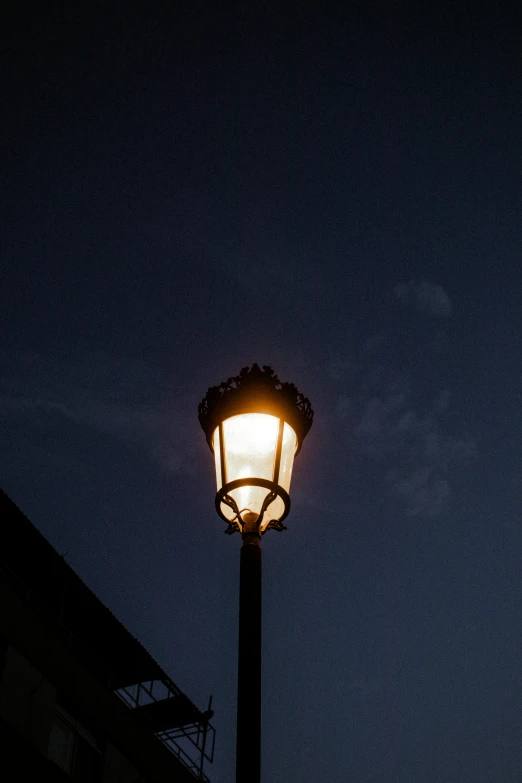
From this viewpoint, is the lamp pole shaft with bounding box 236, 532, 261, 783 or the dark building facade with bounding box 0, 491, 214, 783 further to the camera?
the dark building facade with bounding box 0, 491, 214, 783

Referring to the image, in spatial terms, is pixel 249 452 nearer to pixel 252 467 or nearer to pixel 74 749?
pixel 252 467

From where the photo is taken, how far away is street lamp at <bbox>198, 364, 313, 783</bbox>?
13.6 ft

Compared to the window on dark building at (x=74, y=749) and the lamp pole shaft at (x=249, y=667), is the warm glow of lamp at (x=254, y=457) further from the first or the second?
the window on dark building at (x=74, y=749)

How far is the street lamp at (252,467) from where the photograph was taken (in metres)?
4.14

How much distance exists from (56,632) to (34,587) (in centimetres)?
571

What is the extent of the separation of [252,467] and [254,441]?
212 millimetres

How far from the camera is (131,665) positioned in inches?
1070

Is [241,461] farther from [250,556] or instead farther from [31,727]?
[31,727]

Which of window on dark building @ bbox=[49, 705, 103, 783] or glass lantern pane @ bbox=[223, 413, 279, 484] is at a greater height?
window on dark building @ bbox=[49, 705, 103, 783]

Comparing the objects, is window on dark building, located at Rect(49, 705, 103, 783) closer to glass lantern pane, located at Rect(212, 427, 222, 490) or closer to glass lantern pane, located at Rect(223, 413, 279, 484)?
glass lantern pane, located at Rect(212, 427, 222, 490)

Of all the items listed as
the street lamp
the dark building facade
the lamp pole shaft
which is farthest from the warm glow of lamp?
the dark building facade

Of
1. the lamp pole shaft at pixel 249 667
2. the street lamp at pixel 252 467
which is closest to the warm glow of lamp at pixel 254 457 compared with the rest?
the street lamp at pixel 252 467

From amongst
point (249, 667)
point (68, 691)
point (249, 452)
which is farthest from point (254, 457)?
point (68, 691)

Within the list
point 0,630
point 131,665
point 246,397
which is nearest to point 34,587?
point 131,665
